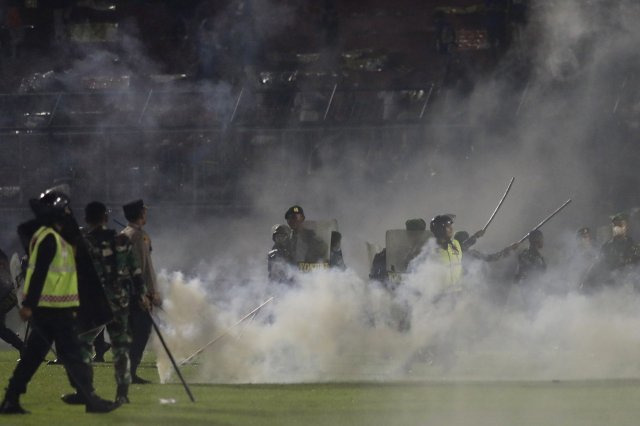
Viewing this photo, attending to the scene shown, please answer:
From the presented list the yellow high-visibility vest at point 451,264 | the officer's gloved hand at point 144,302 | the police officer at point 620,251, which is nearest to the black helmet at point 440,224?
the yellow high-visibility vest at point 451,264

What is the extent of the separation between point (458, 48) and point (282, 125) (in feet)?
15.6

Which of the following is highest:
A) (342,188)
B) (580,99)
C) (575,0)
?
(575,0)

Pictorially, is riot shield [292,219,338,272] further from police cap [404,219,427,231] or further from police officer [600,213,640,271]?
police officer [600,213,640,271]

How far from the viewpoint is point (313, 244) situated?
620 inches

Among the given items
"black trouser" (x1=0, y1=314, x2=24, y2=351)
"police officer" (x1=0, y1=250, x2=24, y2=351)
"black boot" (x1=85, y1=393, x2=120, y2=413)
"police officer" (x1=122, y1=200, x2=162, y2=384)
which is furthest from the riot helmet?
"black boot" (x1=85, y1=393, x2=120, y2=413)

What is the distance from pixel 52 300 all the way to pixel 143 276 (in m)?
2.42

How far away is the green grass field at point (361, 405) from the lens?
1018cm

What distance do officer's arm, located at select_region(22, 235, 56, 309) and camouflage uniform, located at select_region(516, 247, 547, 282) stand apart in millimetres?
10945

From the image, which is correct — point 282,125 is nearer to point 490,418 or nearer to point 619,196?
point 619,196

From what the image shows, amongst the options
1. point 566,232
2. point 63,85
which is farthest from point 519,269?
point 63,85

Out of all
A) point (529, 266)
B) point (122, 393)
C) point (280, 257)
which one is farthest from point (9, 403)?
point (529, 266)

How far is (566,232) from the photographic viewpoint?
78.5ft

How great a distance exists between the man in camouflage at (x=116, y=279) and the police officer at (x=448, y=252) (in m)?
4.24

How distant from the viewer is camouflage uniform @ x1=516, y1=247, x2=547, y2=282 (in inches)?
803
